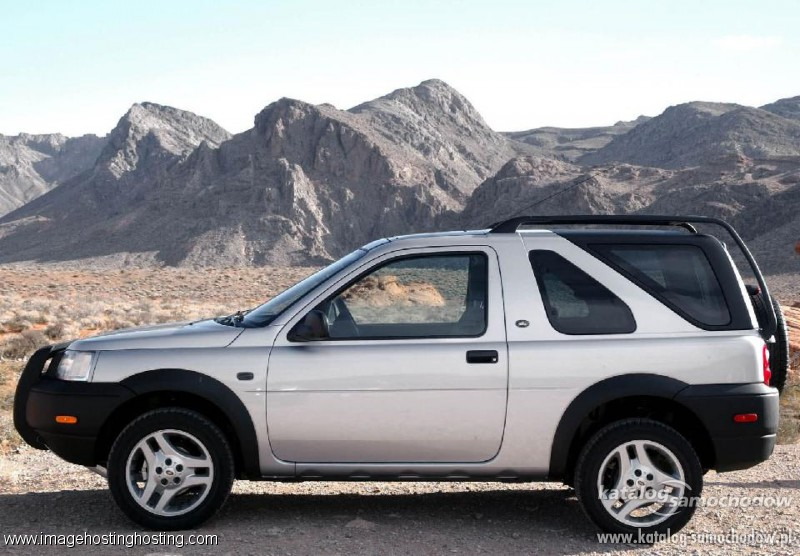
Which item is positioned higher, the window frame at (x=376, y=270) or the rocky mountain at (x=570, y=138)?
the rocky mountain at (x=570, y=138)

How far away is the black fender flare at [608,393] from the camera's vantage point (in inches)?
221

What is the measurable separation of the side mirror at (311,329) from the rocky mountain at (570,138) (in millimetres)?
121489

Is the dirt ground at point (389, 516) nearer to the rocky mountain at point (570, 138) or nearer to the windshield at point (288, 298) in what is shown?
the windshield at point (288, 298)

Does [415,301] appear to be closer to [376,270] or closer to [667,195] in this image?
[376,270]

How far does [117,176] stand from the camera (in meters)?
113

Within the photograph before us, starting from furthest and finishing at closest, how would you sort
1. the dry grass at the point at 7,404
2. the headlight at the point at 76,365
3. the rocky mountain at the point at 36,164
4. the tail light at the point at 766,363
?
the rocky mountain at the point at 36,164 < the dry grass at the point at 7,404 < the headlight at the point at 76,365 < the tail light at the point at 766,363

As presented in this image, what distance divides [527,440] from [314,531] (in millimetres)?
1371

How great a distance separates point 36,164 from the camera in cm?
18650

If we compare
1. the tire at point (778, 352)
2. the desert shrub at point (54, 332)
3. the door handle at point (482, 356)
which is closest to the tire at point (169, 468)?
the door handle at point (482, 356)

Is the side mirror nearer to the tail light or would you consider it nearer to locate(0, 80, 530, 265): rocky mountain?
the tail light

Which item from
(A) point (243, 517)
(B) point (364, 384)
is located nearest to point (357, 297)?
(B) point (364, 384)

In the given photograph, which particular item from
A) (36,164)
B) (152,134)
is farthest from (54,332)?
(36,164)

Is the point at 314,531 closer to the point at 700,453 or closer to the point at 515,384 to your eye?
the point at 515,384

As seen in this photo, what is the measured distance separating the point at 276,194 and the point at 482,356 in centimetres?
8604
